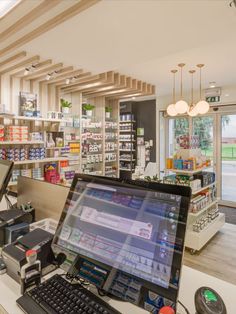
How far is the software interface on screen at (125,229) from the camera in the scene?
79 centimetres

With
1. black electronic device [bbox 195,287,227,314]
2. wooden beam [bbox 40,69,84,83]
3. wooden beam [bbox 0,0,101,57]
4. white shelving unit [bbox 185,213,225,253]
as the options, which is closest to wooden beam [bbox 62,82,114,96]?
wooden beam [bbox 40,69,84,83]

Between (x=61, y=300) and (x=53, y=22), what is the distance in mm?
2212

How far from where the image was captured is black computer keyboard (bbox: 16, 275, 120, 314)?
838mm

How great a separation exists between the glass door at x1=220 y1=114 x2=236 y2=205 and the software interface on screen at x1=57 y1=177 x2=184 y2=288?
5720 mm

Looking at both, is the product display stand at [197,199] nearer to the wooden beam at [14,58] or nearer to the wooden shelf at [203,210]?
the wooden shelf at [203,210]

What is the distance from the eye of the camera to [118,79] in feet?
14.5

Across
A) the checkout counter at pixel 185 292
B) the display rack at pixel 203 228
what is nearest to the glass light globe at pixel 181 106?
the display rack at pixel 203 228

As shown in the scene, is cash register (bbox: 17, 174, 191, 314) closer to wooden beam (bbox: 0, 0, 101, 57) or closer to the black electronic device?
the black electronic device

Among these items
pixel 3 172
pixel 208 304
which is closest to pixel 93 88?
pixel 3 172

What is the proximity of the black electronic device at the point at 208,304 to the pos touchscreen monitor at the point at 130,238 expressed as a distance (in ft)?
0.30

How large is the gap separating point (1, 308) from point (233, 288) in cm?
97

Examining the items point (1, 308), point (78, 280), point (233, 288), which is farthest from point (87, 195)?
point (233, 288)

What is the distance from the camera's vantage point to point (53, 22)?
2.14 metres

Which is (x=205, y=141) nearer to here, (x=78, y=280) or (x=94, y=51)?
(x=94, y=51)
